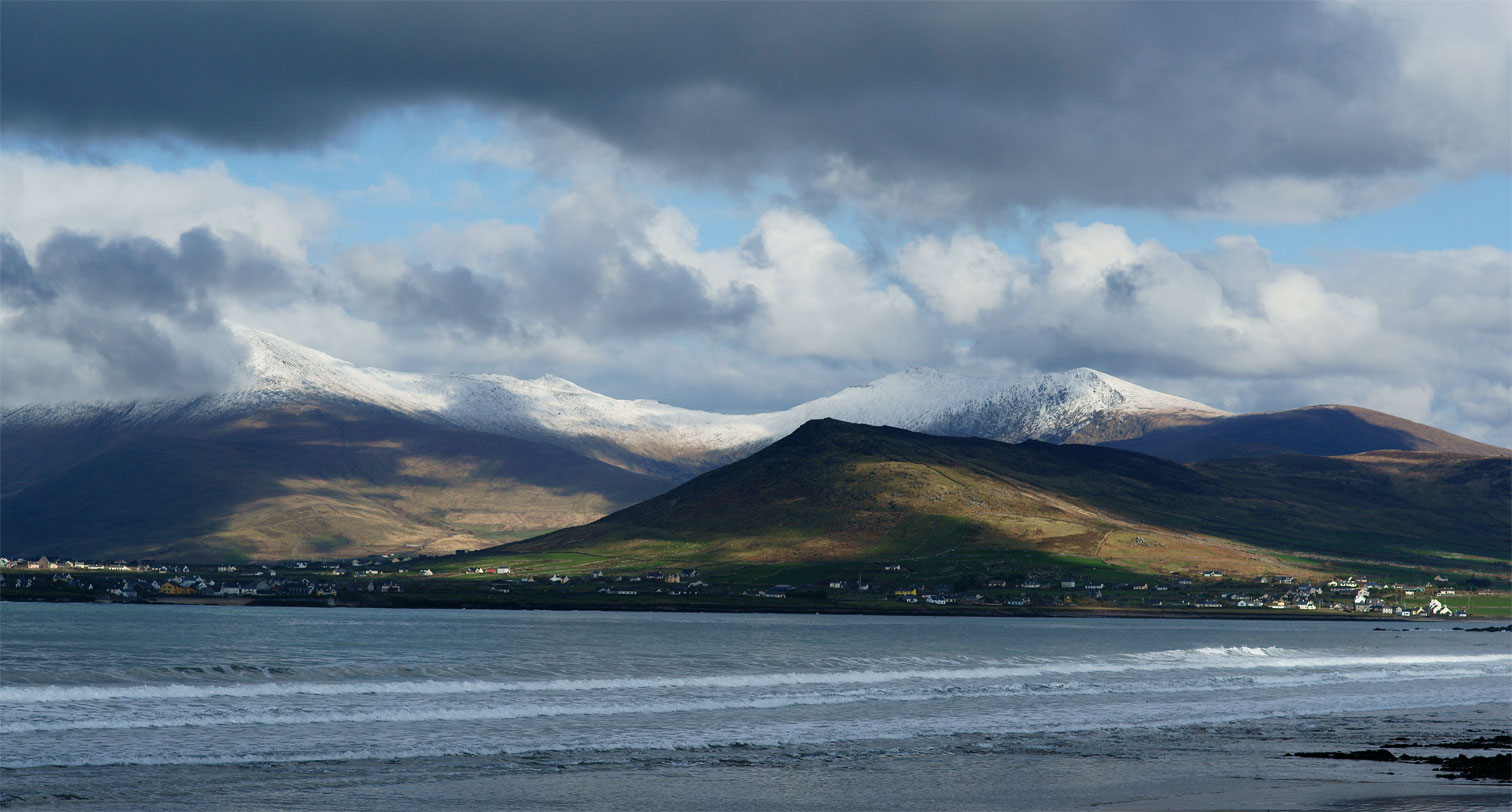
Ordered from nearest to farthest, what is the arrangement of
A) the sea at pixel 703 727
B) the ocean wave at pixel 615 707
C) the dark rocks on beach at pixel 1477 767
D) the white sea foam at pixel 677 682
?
the sea at pixel 703 727, the dark rocks on beach at pixel 1477 767, the ocean wave at pixel 615 707, the white sea foam at pixel 677 682

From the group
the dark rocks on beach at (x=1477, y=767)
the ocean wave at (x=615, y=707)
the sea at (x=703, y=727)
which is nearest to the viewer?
the sea at (x=703, y=727)

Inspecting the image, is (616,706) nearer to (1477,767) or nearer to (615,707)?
(615,707)

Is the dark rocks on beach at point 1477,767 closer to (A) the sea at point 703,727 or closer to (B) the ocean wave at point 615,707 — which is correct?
(A) the sea at point 703,727

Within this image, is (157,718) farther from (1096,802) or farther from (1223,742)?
(1223,742)

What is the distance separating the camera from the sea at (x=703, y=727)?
38969mm

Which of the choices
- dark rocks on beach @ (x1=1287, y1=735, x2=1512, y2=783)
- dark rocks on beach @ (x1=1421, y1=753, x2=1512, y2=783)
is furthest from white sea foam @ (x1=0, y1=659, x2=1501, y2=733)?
dark rocks on beach @ (x1=1421, y1=753, x2=1512, y2=783)

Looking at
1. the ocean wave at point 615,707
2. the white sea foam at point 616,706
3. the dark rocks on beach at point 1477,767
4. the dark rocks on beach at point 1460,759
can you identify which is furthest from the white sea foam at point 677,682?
the dark rocks on beach at point 1477,767

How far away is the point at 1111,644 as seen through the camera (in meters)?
135

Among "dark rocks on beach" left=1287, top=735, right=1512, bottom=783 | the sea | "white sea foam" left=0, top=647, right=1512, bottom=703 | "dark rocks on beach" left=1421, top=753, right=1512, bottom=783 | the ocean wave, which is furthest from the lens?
"white sea foam" left=0, top=647, right=1512, bottom=703

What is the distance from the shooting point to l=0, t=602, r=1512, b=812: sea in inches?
1534

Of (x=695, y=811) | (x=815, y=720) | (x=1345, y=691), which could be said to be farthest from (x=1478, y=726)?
(x=695, y=811)

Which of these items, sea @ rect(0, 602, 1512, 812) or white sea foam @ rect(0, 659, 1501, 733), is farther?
white sea foam @ rect(0, 659, 1501, 733)

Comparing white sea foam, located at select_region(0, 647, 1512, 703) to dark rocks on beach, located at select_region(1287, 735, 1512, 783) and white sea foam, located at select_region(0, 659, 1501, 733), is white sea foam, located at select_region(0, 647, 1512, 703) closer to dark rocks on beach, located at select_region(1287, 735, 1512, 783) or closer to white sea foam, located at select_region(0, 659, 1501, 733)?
white sea foam, located at select_region(0, 659, 1501, 733)

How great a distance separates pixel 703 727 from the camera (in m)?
55.0
